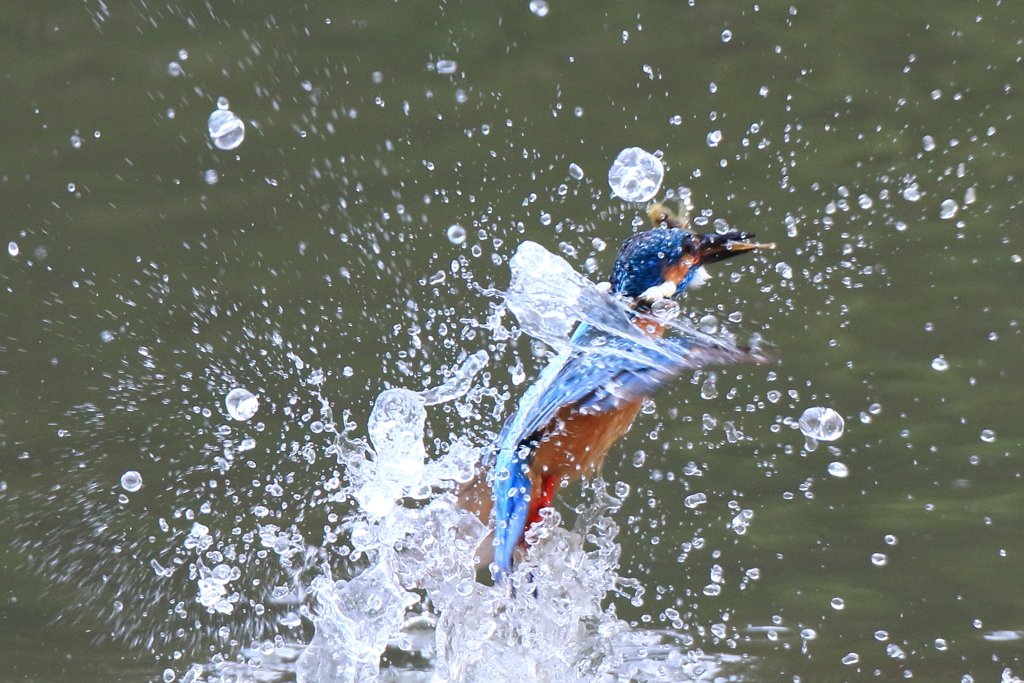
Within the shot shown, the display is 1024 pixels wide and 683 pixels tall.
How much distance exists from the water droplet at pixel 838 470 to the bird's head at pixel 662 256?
4.25ft

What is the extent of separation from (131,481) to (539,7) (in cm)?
160

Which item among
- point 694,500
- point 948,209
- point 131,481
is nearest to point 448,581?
point 694,500

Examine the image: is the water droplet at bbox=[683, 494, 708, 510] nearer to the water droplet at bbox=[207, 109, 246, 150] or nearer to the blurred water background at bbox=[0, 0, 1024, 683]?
the blurred water background at bbox=[0, 0, 1024, 683]

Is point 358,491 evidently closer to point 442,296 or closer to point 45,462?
point 442,296

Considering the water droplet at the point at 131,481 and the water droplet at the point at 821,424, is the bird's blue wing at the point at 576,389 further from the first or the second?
the water droplet at the point at 131,481

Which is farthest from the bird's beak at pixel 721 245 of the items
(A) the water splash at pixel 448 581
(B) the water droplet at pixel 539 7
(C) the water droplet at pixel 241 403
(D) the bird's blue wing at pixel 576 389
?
(B) the water droplet at pixel 539 7

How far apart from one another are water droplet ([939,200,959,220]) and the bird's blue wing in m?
1.73

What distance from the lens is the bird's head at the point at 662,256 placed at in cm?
181

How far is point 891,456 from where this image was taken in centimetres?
304

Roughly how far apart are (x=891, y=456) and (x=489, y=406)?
1103 millimetres

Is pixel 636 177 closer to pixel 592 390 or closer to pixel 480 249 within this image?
pixel 592 390

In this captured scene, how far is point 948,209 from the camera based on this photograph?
3.16 m

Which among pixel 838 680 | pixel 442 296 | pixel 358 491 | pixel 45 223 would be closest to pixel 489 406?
pixel 442 296

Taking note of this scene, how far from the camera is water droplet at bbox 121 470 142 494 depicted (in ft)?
9.27
